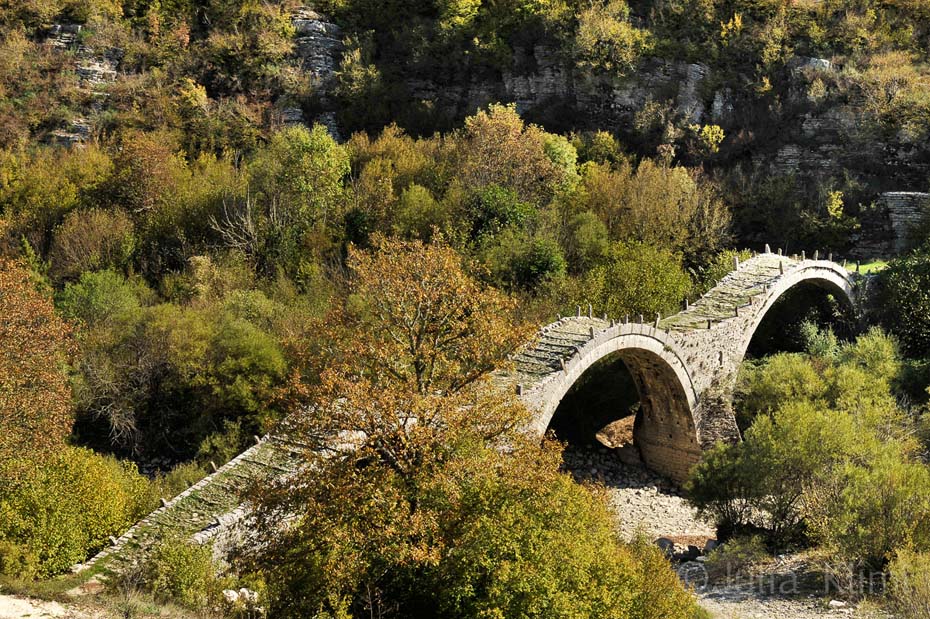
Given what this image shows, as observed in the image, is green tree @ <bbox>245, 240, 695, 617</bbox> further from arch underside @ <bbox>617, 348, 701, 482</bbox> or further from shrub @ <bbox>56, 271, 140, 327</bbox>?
shrub @ <bbox>56, 271, 140, 327</bbox>

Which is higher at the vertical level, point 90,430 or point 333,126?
point 333,126

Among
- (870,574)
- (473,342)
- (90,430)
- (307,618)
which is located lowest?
(90,430)

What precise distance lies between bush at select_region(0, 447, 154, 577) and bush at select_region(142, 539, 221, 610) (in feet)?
8.00

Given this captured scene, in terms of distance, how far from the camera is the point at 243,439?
2919 centimetres

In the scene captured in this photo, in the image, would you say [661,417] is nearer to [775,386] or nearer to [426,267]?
[775,386]

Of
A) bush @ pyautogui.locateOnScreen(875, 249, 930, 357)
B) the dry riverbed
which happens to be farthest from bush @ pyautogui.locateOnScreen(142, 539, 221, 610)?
bush @ pyautogui.locateOnScreen(875, 249, 930, 357)

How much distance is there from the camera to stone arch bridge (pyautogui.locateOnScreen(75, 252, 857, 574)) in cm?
1877

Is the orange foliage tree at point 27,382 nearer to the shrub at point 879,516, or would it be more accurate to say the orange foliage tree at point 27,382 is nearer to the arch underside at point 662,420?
the arch underside at point 662,420

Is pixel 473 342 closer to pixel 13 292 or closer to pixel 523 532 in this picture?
pixel 523 532

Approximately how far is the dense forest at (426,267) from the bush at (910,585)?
4.4 inches

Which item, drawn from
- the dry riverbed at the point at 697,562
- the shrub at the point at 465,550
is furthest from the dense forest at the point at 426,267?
the dry riverbed at the point at 697,562

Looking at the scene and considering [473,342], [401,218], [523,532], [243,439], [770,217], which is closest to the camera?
[523,532]

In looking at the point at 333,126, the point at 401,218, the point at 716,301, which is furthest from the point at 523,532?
the point at 333,126

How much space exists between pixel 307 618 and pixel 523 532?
381cm
